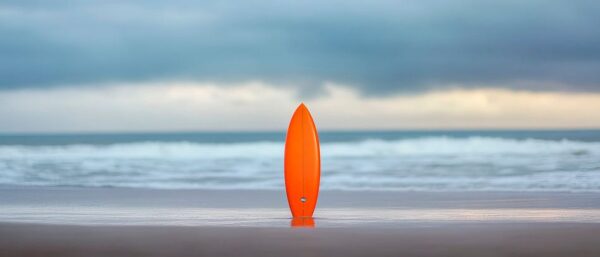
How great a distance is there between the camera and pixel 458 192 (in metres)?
9.35

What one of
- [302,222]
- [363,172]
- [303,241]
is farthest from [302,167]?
[363,172]

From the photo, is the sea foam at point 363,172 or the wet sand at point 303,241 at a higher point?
the sea foam at point 363,172

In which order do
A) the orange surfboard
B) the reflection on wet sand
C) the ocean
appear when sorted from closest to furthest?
the reflection on wet sand → the orange surfboard → the ocean

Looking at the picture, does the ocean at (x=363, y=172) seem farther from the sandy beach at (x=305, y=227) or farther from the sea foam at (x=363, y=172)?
the sandy beach at (x=305, y=227)

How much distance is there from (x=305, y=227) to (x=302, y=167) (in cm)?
102

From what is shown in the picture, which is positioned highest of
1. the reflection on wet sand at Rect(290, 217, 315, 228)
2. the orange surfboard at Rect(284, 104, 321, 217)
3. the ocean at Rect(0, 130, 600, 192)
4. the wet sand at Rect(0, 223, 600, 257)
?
the ocean at Rect(0, 130, 600, 192)

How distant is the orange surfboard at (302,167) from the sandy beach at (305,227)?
218mm

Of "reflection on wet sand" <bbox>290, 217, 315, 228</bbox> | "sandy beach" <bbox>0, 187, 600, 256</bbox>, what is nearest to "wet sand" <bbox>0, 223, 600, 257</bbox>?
"sandy beach" <bbox>0, 187, 600, 256</bbox>

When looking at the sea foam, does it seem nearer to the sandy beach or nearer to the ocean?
the ocean

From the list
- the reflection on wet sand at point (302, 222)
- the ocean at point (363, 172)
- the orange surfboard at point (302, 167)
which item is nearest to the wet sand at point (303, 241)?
the reflection on wet sand at point (302, 222)

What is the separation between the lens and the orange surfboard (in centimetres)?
663

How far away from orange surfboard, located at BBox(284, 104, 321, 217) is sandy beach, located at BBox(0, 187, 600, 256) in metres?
0.22

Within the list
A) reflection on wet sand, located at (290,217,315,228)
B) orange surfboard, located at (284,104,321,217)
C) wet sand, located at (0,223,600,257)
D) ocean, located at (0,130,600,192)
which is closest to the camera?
wet sand, located at (0,223,600,257)

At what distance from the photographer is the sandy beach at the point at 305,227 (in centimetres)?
476
